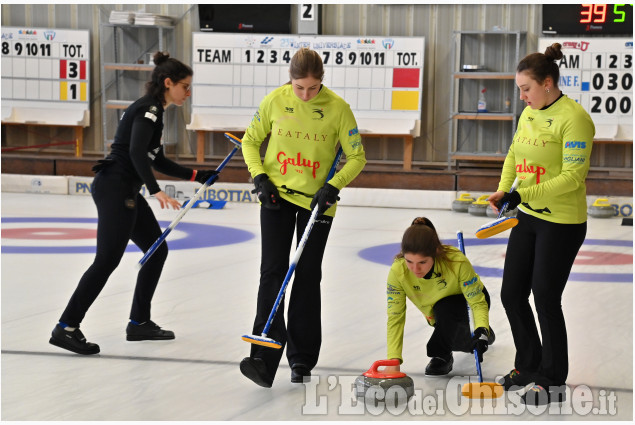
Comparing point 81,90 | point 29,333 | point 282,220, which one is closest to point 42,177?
point 81,90

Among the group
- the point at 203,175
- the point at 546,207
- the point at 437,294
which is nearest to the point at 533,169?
the point at 546,207

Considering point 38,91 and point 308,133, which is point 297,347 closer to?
point 308,133

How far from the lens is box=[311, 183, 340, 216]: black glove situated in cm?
288

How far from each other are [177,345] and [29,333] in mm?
672

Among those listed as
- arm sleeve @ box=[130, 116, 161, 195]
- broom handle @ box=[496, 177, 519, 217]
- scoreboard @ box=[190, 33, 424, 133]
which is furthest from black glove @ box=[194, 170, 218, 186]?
scoreboard @ box=[190, 33, 424, 133]

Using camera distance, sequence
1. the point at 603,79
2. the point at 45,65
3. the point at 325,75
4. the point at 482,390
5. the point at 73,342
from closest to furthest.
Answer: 1. the point at 482,390
2. the point at 73,342
3. the point at 603,79
4. the point at 325,75
5. the point at 45,65

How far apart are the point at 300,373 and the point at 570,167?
3.87 ft

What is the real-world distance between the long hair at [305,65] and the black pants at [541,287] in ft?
2.79

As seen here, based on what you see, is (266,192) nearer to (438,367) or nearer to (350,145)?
(350,145)

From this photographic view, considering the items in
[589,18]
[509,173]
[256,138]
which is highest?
[589,18]

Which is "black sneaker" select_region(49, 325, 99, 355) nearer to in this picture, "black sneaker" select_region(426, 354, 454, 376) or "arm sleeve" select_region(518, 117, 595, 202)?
"black sneaker" select_region(426, 354, 454, 376)

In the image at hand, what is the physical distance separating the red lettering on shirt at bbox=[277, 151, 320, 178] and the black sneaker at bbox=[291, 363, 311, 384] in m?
0.69

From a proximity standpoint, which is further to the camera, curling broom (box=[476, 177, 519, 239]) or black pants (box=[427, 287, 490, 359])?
black pants (box=[427, 287, 490, 359])

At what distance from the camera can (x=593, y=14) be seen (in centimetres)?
965
